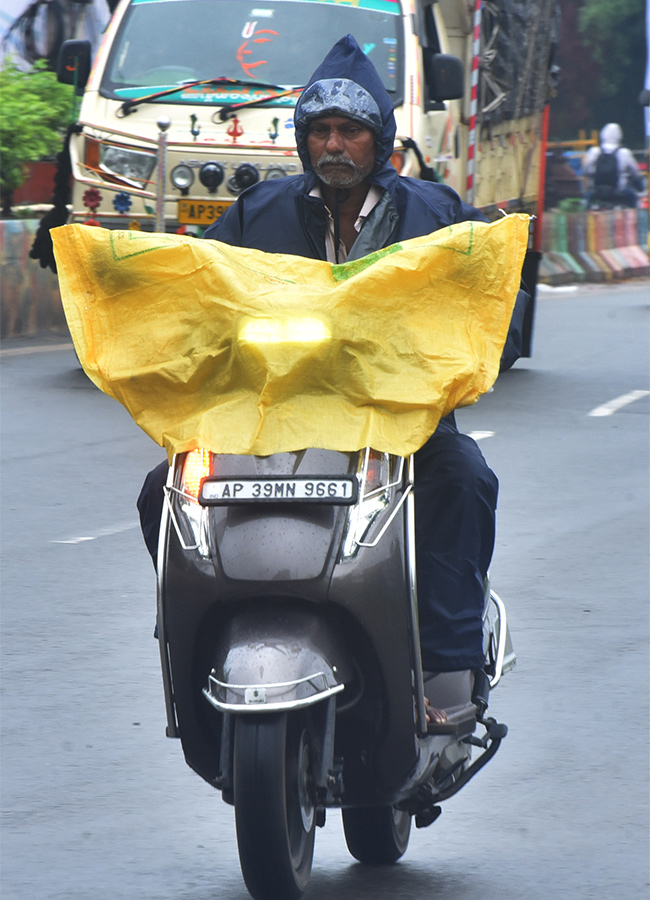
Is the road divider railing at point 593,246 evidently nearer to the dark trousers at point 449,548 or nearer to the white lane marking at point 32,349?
the white lane marking at point 32,349

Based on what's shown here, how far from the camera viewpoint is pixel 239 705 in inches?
128

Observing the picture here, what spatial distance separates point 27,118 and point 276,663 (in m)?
13.1

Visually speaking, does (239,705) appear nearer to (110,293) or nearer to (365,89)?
(110,293)

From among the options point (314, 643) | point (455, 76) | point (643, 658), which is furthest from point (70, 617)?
point (455, 76)

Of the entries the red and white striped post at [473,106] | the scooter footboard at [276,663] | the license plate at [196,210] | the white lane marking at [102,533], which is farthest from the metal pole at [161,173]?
the scooter footboard at [276,663]

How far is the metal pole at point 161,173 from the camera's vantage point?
11.7 metres

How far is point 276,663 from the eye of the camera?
10.8 feet

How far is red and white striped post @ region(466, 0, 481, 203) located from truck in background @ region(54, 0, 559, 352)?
0.66m

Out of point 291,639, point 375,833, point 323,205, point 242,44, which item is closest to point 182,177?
point 242,44

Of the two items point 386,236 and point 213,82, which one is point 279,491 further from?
point 213,82

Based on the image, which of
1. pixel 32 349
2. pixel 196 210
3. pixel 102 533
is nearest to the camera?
pixel 102 533

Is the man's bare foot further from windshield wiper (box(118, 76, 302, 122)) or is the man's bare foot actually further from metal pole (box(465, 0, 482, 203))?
metal pole (box(465, 0, 482, 203))

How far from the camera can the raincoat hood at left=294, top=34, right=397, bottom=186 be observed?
394 cm

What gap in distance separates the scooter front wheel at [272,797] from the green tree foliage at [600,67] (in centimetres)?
4568
